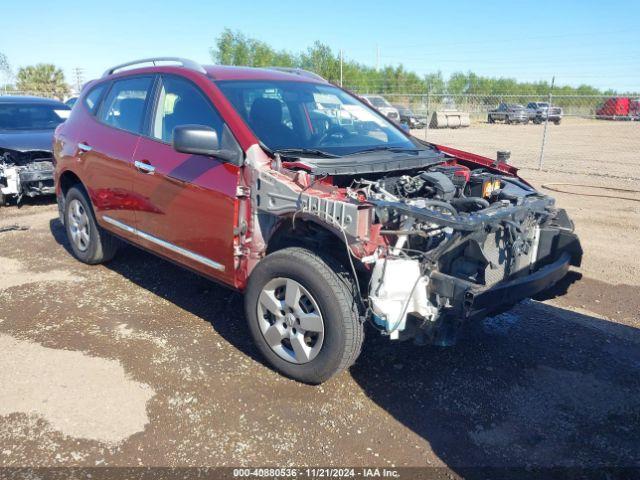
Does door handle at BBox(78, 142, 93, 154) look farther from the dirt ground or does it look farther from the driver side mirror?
the driver side mirror

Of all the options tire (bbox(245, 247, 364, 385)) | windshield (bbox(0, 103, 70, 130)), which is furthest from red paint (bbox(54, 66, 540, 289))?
windshield (bbox(0, 103, 70, 130))

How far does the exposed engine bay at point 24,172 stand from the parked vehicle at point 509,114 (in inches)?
1047

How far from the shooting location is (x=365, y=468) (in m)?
2.68

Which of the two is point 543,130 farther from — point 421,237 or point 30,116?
point 421,237

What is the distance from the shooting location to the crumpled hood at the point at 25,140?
787 cm

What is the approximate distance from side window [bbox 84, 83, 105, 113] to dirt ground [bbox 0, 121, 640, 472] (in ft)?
5.54

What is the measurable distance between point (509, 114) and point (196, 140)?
101 feet

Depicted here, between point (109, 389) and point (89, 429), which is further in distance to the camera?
point (109, 389)

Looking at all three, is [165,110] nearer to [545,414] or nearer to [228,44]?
[545,414]

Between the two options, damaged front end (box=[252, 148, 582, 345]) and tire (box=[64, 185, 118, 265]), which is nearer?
damaged front end (box=[252, 148, 582, 345])

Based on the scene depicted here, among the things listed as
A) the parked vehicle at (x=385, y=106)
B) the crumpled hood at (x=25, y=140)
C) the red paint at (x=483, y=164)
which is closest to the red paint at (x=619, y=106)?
the parked vehicle at (x=385, y=106)

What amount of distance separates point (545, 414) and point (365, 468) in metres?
1.18

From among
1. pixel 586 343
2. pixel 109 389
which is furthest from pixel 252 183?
pixel 586 343

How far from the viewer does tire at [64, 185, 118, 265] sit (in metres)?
5.27
